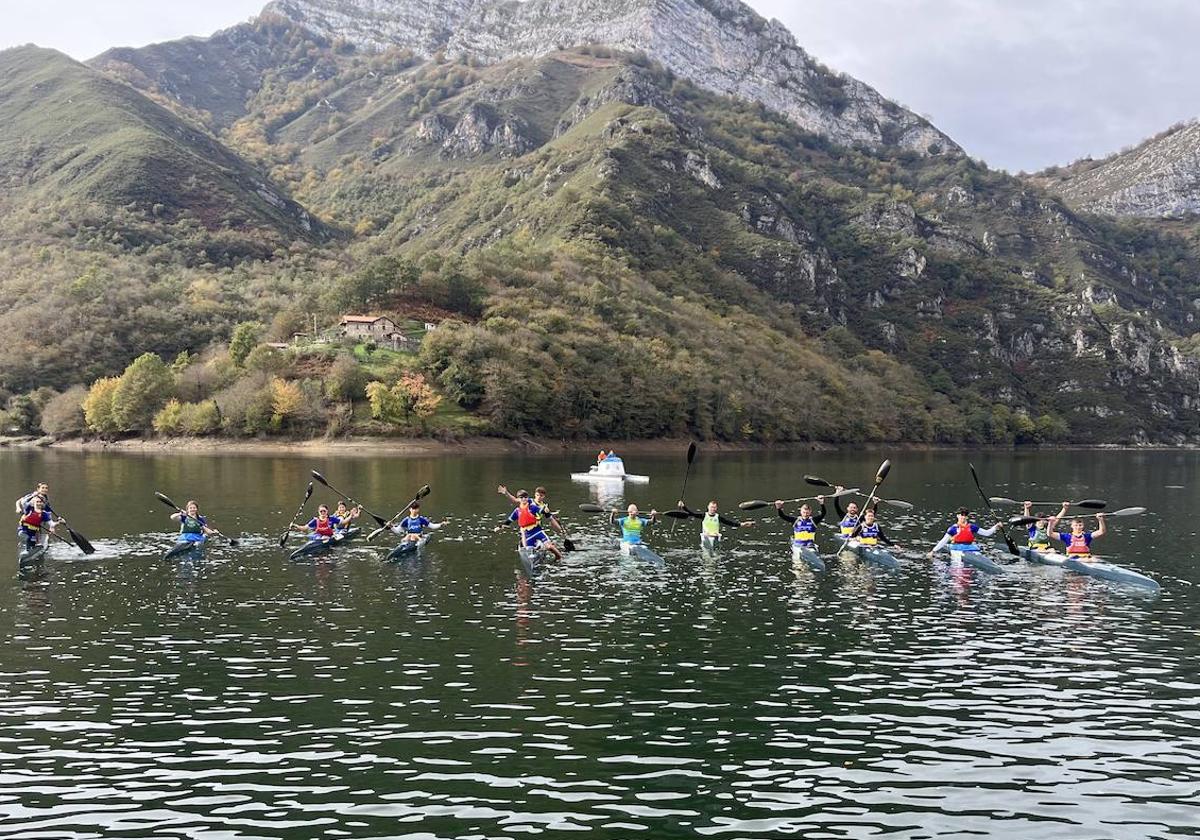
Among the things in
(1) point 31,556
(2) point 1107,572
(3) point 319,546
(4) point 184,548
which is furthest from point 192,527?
(2) point 1107,572

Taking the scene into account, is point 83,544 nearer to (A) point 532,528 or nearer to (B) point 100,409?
(A) point 532,528

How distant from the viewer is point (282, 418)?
141750 mm

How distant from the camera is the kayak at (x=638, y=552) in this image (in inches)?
1886

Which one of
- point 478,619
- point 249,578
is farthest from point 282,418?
point 478,619

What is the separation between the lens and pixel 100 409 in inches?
5719

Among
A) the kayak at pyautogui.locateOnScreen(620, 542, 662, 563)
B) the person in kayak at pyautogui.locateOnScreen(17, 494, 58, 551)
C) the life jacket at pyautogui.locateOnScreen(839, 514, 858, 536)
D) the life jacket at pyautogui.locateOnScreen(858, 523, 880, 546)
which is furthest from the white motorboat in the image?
the person in kayak at pyautogui.locateOnScreen(17, 494, 58, 551)

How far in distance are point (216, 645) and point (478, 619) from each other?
337 inches

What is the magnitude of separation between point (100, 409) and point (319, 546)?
111573 mm

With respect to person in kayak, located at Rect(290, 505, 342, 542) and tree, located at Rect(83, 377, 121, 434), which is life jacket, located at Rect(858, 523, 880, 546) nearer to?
person in kayak, located at Rect(290, 505, 342, 542)

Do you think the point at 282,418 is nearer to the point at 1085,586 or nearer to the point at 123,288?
the point at 123,288

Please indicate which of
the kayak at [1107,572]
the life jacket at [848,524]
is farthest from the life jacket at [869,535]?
the kayak at [1107,572]

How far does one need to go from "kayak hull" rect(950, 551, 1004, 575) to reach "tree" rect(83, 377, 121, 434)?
130657 mm

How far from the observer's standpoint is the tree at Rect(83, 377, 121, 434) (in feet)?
476

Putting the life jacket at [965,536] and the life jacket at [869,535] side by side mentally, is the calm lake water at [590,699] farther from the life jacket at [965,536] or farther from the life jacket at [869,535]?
the life jacket at [869,535]
